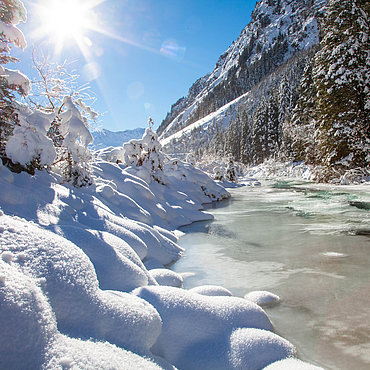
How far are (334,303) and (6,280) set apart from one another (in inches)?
147

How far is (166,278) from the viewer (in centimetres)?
407

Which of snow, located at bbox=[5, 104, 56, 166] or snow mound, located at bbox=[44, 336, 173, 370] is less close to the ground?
snow, located at bbox=[5, 104, 56, 166]

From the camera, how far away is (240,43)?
18988 centimetres

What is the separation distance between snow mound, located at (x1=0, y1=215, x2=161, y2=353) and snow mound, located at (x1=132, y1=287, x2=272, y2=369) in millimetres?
276

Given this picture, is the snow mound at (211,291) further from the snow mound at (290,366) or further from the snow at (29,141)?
the snow at (29,141)

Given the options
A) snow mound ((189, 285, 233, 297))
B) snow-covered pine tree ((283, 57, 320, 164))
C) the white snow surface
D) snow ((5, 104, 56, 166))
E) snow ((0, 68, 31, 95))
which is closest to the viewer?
the white snow surface

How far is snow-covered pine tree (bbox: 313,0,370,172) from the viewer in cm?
1614

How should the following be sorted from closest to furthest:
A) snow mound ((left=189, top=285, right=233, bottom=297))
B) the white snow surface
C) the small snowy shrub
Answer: the white snow surface, snow mound ((left=189, top=285, right=233, bottom=297)), the small snowy shrub

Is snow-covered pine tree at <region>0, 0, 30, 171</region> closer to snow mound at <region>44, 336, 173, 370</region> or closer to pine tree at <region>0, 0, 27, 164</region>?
pine tree at <region>0, 0, 27, 164</region>

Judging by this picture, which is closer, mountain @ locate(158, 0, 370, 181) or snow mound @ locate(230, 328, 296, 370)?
snow mound @ locate(230, 328, 296, 370)

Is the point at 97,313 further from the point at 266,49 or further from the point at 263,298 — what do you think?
the point at 266,49

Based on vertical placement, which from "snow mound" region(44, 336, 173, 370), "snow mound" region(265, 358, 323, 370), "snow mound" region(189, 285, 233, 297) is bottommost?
"snow mound" region(265, 358, 323, 370)

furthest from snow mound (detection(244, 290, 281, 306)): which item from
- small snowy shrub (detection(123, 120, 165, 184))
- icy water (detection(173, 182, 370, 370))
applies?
small snowy shrub (detection(123, 120, 165, 184))

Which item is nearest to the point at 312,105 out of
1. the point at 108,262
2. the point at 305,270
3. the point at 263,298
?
the point at 305,270
